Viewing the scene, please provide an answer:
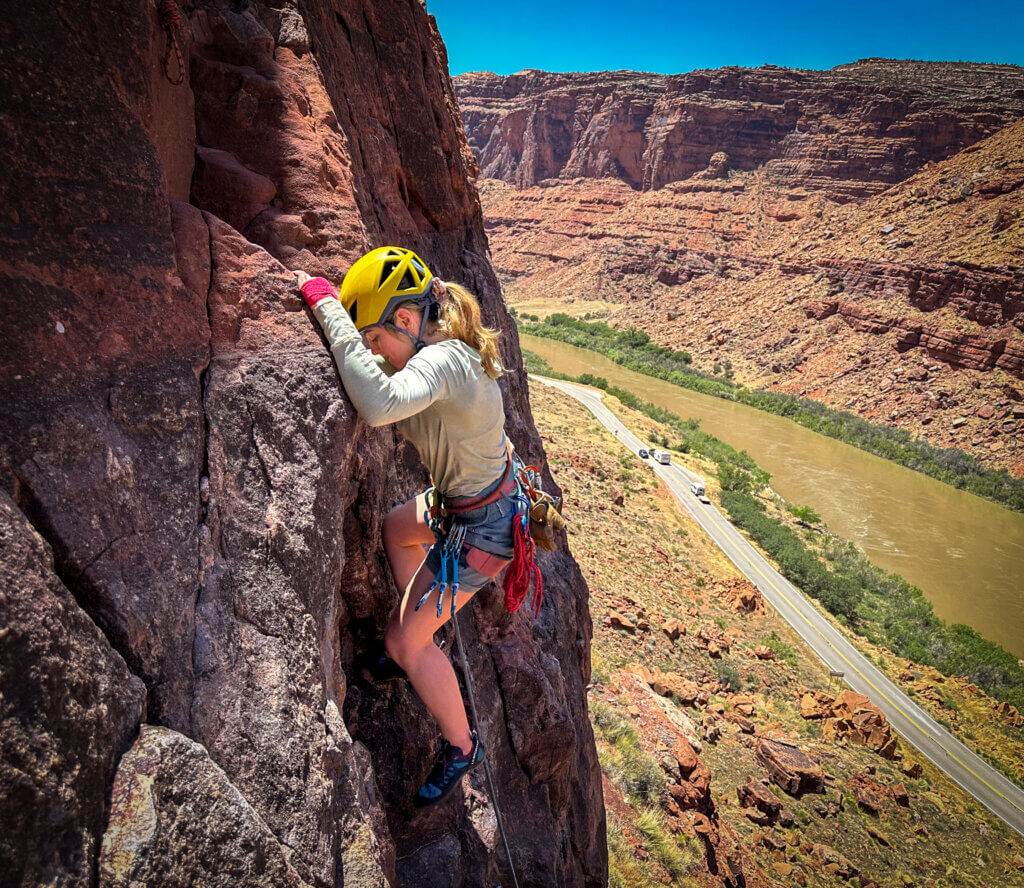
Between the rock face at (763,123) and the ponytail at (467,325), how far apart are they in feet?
326

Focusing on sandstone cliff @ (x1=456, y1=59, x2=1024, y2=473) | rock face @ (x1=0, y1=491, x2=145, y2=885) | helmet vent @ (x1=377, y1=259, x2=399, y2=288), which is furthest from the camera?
sandstone cliff @ (x1=456, y1=59, x2=1024, y2=473)

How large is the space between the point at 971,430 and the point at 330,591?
51.7 meters

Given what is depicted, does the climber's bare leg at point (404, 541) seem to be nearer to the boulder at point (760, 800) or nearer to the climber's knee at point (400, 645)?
the climber's knee at point (400, 645)

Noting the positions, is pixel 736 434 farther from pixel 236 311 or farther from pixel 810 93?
pixel 810 93

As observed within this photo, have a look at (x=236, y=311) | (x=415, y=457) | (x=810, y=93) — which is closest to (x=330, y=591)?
(x=236, y=311)

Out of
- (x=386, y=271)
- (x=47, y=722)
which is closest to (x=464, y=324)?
(x=386, y=271)

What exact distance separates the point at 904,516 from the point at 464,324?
38.5m

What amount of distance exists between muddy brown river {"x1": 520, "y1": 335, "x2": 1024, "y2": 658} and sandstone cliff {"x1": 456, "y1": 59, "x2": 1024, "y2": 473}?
7227mm

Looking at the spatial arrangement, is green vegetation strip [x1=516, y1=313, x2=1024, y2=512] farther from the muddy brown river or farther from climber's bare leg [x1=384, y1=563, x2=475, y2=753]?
climber's bare leg [x1=384, y1=563, x2=475, y2=753]

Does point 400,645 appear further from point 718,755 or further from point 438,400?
point 718,755

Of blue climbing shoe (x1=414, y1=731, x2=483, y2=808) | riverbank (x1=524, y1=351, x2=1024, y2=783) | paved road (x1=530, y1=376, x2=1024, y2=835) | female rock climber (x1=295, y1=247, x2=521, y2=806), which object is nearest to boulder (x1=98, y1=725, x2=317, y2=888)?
female rock climber (x1=295, y1=247, x2=521, y2=806)

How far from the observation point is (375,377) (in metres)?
2.82

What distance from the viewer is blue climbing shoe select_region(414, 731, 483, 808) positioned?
352 cm

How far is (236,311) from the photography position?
272 cm
